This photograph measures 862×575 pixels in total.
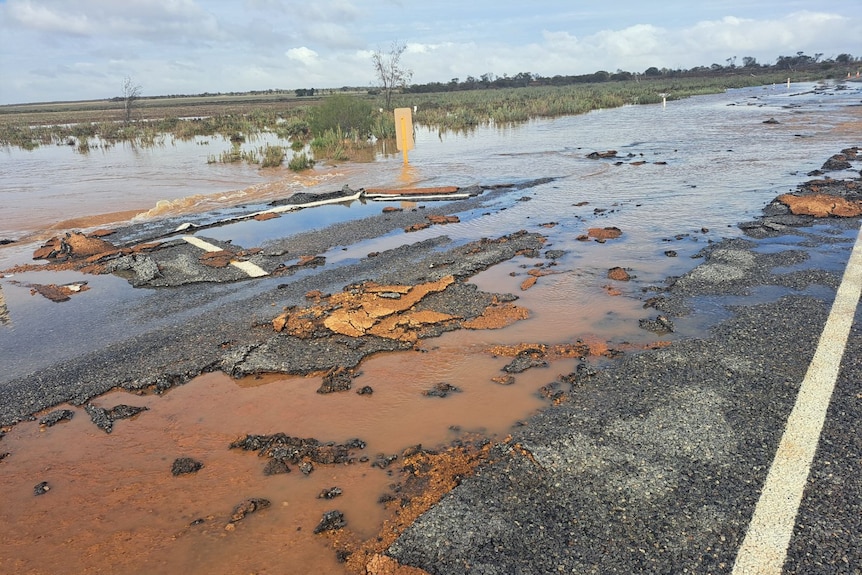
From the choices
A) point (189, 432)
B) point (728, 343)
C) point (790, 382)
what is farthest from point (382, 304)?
point (790, 382)

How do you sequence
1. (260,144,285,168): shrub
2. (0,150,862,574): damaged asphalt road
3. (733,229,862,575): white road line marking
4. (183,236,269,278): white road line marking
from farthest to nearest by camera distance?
(260,144,285,168): shrub < (183,236,269,278): white road line marking < (0,150,862,574): damaged asphalt road < (733,229,862,575): white road line marking

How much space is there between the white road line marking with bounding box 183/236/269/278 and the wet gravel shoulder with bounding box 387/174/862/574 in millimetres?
5528

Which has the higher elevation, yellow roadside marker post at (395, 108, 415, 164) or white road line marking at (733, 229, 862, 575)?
yellow roadside marker post at (395, 108, 415, 164)

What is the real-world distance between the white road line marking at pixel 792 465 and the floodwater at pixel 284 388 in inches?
47.9

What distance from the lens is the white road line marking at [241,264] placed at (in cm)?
863

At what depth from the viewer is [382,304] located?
6855 millimetres

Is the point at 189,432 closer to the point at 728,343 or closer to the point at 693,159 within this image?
the point at 728,343

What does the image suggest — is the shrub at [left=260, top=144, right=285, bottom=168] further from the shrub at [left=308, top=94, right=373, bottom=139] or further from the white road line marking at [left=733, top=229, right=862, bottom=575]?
the white road line marking at [left=733, top=229, right=862, bottom=575]

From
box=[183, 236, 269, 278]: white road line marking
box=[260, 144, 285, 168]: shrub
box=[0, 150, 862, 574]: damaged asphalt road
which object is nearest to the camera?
box=[0, 150, 862, 574]: damaged asphalt road

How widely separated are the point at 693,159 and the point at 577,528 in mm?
18309

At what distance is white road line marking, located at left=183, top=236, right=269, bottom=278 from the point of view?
863 cm

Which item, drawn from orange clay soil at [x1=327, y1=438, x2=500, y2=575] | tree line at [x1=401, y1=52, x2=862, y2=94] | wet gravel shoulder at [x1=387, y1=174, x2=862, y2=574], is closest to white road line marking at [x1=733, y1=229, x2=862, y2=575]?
wet gravel shoulder at [x1=387, y1=174, x2=862, y2=574]

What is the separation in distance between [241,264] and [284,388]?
440 cm

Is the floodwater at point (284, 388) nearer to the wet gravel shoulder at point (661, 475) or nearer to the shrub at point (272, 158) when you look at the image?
the wet gravel shoulder at point (661, 475)
